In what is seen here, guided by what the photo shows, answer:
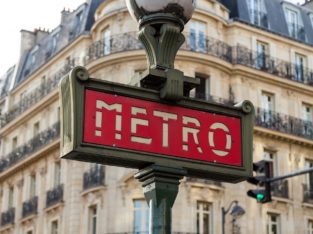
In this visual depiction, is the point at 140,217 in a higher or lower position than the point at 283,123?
lower

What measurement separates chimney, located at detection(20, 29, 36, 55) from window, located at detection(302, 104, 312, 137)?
1662 centimetres

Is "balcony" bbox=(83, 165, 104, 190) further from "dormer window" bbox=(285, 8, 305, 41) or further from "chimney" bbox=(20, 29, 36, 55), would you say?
"chimney" bbox=(20, 29, 36, 55)

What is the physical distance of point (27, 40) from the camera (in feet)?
139

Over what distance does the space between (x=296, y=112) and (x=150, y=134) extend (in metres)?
29.5

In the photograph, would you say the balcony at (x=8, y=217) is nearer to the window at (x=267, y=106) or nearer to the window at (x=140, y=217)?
the window at (x=140, y=217)

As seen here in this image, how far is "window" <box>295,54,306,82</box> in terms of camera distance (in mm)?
33272

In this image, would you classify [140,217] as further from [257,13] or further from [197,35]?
[257,13]

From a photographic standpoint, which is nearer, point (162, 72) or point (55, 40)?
point (162, 72)

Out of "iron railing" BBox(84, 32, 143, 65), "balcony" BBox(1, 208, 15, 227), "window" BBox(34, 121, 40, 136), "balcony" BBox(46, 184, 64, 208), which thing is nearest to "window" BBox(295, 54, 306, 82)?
"iron railing" BBox(84, 32, 143, 65)

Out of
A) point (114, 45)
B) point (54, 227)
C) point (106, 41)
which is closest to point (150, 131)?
point (114, 45)

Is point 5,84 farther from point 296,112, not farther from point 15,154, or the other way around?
point 296,112

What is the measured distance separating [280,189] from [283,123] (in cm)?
296

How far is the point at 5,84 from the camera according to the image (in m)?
42.7

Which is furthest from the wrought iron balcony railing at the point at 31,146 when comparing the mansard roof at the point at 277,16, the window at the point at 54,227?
the mansard roof at the point at 277,16
